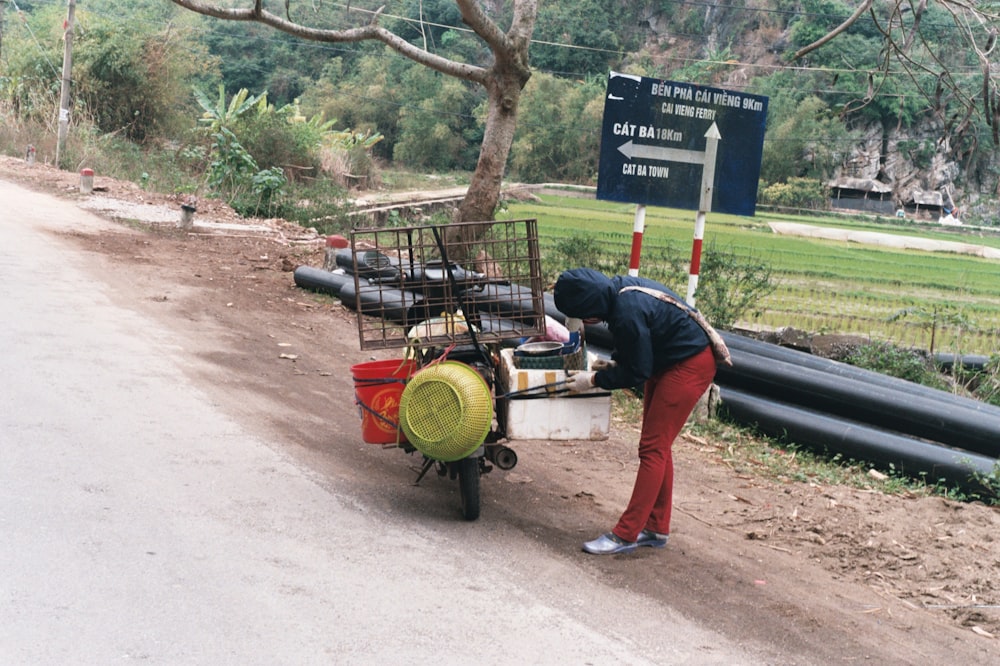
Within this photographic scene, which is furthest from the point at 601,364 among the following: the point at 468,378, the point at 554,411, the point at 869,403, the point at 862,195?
the point at 862,195

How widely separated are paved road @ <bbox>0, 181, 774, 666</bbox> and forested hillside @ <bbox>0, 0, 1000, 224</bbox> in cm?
1698

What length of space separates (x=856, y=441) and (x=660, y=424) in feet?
11.0

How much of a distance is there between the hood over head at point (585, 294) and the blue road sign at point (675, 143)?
3620mm

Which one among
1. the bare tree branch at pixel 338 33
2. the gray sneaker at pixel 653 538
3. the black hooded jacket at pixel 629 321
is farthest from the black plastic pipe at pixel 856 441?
the bare tree branch at pixel 338 33

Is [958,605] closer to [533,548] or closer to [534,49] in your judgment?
[533,548]

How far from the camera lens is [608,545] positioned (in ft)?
18.1

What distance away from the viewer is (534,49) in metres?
74.4

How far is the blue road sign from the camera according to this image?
29.0 feet

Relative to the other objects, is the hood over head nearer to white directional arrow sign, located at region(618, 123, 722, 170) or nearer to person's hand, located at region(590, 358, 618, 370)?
person's hand, located at region(590, 358, 618, 370)

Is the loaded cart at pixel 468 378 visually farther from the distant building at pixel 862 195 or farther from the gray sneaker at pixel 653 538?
the distant building at pixel 862 195

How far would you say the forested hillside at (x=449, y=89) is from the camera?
3262 cm

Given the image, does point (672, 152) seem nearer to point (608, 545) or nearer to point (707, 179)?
point (707, 179)

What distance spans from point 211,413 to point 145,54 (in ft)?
101

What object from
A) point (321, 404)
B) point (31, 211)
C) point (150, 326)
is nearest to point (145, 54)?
point (31, 211)
